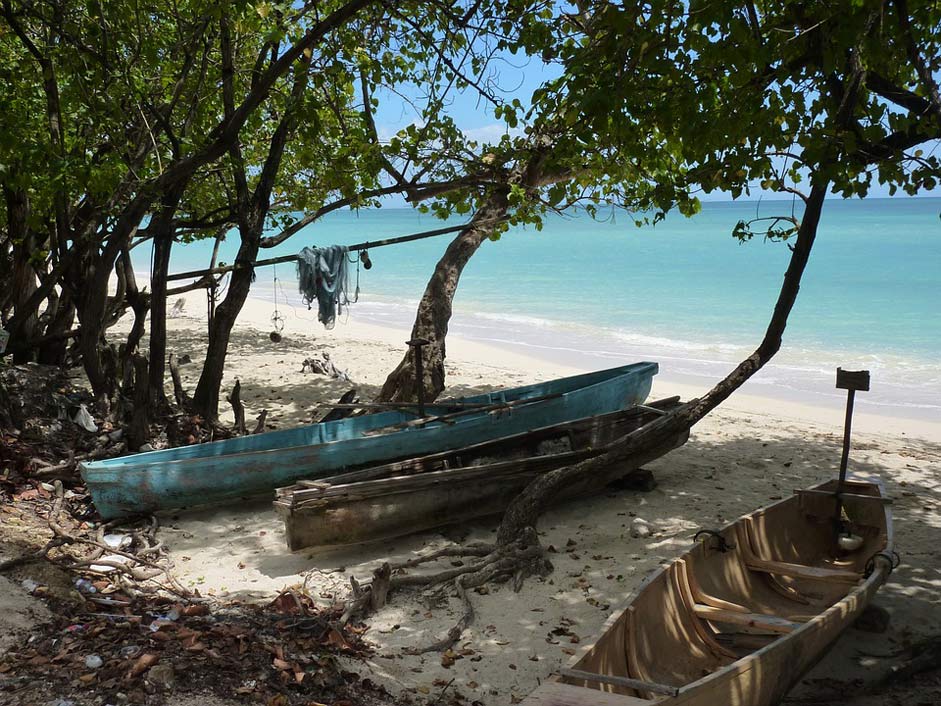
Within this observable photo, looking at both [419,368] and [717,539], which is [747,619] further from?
[419,368]

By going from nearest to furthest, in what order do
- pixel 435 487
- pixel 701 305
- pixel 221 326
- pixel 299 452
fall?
pixel 435 487 → pixel 299 452 → pixel 221 326 → pixel 701 305

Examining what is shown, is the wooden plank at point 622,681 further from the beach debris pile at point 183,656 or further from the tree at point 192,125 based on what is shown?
the tree at point 192,125

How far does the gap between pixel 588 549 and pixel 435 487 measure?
1.29 m

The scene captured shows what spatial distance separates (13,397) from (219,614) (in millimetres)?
4721

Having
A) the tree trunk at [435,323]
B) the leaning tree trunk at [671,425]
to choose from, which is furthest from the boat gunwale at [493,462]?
the tree trunk at [435,323]

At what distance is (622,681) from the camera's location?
339 centimetres

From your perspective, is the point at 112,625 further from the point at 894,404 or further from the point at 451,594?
the point at 894,404

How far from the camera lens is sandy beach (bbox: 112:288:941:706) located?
191 inches

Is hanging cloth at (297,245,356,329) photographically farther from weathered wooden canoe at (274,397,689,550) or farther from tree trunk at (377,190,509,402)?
weathered wooden canoe at (274,397,689,550)

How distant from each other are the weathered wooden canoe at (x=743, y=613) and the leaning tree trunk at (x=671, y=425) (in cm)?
124

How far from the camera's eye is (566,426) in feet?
26.3

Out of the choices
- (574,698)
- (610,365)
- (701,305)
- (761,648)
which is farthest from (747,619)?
(701,305)

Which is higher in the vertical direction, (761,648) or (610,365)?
(610,365)

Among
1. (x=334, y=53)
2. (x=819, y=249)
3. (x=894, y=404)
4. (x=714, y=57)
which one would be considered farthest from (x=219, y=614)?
(x=819, y=249)
